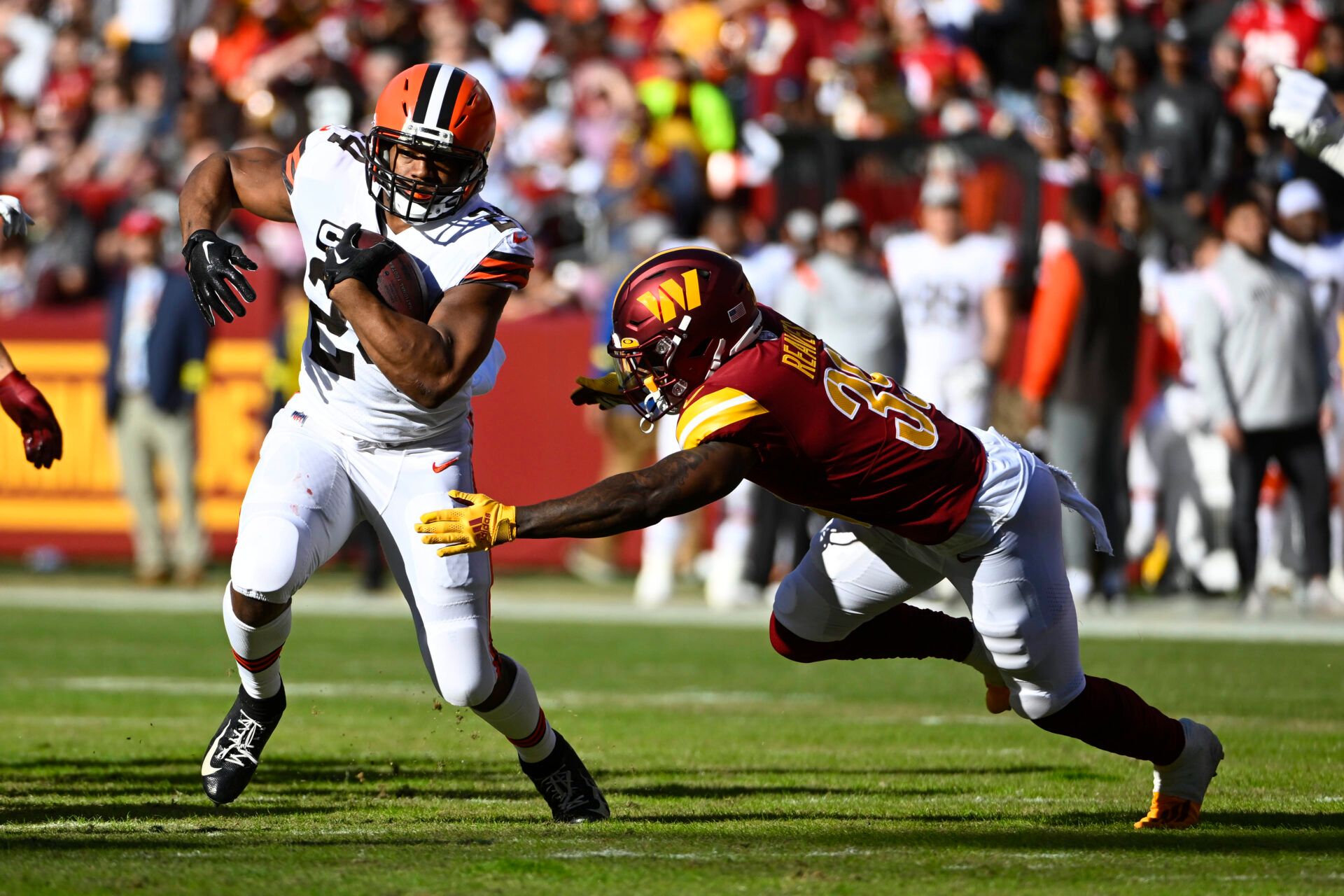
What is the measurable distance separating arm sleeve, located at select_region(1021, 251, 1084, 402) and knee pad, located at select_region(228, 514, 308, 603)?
7223 millimetres

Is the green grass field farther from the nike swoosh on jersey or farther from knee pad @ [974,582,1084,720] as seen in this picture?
knee pad @ [974,582,1084,720]

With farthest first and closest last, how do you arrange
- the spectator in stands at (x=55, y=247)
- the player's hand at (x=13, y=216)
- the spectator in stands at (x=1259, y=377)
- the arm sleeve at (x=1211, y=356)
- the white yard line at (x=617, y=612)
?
the spectator in stands at (x=55, y=247) < the arm sleeve at (x=1211, y=356) < the spectator in stands at (x=1259, y=377) < the white yard line at (x=617, y=612) < the player's hand at (x=13, y=216)

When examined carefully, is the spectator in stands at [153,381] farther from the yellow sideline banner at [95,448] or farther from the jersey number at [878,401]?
the jersey number at [878,401]

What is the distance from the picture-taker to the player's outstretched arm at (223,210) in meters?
5.09

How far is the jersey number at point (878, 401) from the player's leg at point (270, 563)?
57.0 inches

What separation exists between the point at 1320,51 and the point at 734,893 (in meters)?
12.1

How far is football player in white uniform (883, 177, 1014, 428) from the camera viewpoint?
441 inches

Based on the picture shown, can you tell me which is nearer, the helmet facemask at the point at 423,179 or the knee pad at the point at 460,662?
the knee pad at the point at 460,662

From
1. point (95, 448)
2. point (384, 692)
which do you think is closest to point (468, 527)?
point (384, 692)

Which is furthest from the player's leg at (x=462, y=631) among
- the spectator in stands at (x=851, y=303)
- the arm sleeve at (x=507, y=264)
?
the spectator in stands at (x=851, y=303)

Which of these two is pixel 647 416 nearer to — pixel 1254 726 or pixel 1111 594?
pixel 1254 726

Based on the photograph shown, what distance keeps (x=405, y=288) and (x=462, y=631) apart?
3.09 ft

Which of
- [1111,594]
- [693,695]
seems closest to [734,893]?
[693,695]

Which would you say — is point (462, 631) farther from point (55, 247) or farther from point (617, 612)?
point (55, 247)
